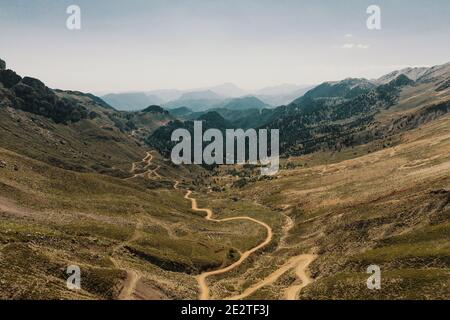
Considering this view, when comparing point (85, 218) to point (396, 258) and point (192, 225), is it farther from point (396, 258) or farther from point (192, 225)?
point (396, 258)

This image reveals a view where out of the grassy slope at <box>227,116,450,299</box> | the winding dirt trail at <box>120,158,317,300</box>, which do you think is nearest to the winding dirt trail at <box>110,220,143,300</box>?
the winding dirt trail at <box>120,158,317,300</box>

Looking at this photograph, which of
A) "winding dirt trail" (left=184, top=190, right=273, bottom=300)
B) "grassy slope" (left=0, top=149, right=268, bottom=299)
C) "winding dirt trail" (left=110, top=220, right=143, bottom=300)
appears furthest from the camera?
"winding dirt trail" (left=184, top=190, right=273, bottom=300)

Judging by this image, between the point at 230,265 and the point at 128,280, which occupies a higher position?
the point at 128,280

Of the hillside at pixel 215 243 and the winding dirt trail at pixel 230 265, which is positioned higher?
the hillside at pixel 215 243

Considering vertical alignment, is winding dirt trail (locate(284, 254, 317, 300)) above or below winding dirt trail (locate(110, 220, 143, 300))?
below

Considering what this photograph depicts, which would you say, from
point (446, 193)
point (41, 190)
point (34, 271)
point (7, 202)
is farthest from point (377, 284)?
point (41, 190)

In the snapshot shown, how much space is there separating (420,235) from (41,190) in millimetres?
132264

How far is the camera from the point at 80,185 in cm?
18175

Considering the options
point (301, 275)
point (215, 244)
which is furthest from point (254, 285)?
point (215, 244)

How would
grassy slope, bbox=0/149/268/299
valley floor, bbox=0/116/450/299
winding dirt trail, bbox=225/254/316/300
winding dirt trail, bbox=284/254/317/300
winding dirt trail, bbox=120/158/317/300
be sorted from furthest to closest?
winding dirt trail, bbox=225/254/316/300
winding dirt trail, bbox=284/254/317/300
winding dirt trail, bbox=120/158/317/300
valley floor, bbox=0/116/450/299
grassy slope, bbox=0/149/268/299

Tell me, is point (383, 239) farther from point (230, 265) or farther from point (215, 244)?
point (215, 244)

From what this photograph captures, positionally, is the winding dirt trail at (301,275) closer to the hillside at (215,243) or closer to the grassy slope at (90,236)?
the hillside at (215,243)

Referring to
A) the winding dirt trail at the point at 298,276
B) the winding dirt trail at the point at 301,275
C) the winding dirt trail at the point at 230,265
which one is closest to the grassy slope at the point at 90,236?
the winding dirt trail at the point at 230,265

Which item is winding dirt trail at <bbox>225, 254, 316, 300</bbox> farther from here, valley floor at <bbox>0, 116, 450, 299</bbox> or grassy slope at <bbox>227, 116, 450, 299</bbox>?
grassy slope at <bbox>227, 116, 450, 299</bbox>
